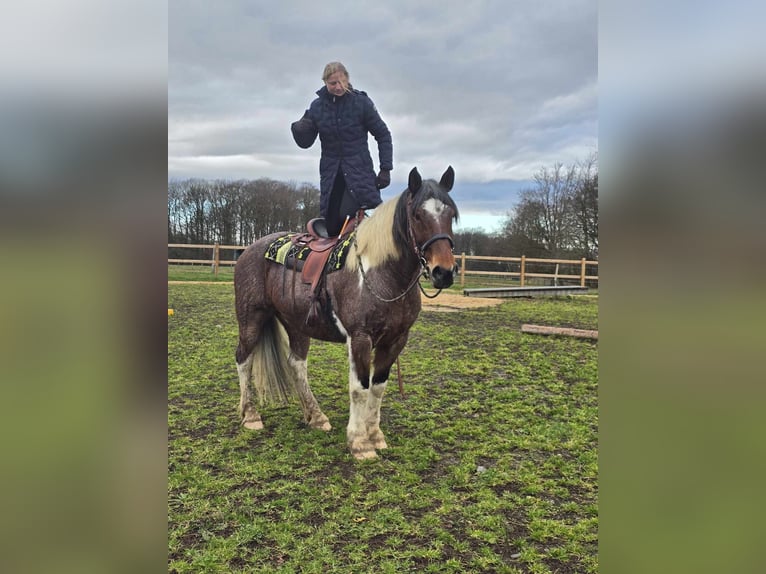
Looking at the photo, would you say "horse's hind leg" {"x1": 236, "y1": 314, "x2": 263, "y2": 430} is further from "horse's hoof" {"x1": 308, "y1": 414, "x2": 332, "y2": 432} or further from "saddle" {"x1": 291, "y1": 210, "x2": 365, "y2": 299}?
"saddle" {"x1": 291, "y1": 210, "x2": 365, "y2": 299}

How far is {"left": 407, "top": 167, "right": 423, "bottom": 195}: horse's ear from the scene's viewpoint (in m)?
2.96

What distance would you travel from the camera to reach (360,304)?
326cm

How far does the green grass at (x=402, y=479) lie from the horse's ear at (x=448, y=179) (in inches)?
74.6

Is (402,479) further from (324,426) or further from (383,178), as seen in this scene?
(383,178)

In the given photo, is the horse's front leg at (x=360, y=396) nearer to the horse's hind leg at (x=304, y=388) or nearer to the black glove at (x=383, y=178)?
the horse's hind leg at (x=304, y=388)

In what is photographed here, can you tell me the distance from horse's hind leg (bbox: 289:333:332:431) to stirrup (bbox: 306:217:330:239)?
92 centimetres

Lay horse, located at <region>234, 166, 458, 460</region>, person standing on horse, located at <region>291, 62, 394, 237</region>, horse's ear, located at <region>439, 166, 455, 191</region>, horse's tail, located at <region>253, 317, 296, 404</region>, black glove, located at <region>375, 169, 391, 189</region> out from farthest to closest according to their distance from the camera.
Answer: horse's tail, located at <region>253, 317, 296, 404</region> < black glove, located at <region>375, 169, 391, 189</region> < person standing on horse, located at <region>291, 62, 394, 237</region> < horse's ear, located at <region>439, 166, 455, 191</region> < horse, located at <region>234, 166, 458, 460</region>

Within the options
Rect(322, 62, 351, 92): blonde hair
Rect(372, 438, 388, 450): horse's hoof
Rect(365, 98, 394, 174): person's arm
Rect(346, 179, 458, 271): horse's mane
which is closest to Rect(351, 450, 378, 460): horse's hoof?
Rect(372, 438, 388, 450): horse's hoof

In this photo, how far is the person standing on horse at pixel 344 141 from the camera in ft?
11.6

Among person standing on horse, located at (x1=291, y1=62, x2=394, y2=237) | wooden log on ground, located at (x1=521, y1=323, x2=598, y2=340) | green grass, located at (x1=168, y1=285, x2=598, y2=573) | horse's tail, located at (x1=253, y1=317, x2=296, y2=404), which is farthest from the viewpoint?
wooden log on ground, located at (x1=521, y1=323, x2=598, y2=340)

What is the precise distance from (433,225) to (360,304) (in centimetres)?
79

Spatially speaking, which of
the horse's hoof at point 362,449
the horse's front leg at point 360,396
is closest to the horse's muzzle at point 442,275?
the horse's front leg at point 360,396
